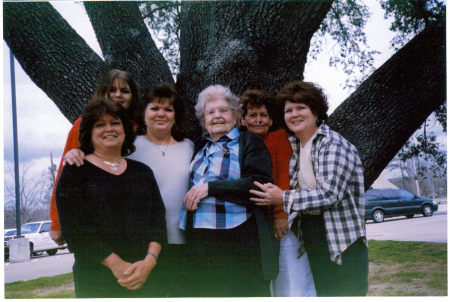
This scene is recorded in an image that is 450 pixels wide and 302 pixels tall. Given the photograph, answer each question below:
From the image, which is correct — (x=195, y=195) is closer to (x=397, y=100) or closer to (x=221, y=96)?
(x=221, y=96)

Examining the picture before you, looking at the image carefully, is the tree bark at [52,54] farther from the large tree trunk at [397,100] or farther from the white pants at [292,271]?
the large tree trunk at [397,100]

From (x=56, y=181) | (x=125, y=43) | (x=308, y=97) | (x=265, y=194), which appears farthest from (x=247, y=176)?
(x=125, y=43)

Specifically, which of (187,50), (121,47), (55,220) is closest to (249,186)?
(55,220)

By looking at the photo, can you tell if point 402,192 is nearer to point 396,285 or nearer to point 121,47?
point 396,285

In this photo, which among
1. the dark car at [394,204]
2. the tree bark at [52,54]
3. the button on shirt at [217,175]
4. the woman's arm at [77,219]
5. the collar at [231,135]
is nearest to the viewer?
the woman's arm at [77,219]

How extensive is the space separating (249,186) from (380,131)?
3.92 feet

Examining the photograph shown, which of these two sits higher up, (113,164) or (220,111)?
(220,111)

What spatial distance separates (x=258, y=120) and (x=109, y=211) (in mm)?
973

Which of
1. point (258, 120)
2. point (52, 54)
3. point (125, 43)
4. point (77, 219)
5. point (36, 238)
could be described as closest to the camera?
point (77, 219)

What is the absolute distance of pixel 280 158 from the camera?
2.12 metres

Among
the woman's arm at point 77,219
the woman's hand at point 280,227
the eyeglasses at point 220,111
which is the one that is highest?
the eyeglasses at point 220,111

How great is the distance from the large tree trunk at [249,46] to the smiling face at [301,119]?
554 millimetres

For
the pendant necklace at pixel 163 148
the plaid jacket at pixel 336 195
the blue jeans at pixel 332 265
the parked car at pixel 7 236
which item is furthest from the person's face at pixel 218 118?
the parked car at pixel 7 236

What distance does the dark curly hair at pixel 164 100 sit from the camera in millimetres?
2119
